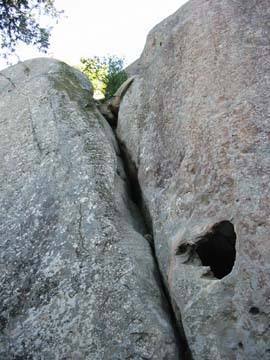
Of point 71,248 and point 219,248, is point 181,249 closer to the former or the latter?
point 219,248

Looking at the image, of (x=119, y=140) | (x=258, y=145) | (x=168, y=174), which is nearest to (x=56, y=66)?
(x=119, y=140)

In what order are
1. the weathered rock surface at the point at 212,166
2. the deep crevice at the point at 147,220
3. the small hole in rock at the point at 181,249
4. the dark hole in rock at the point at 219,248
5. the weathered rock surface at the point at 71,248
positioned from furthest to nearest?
the small hole in rock at the point at 181,249
the dark hole in rock at the point at 219,248
the deep crevice at the point at 147,220
the weathered rock surface at the point at 71,248
the weathered rock surface at the point at 212,166

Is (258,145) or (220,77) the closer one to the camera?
(258,145)

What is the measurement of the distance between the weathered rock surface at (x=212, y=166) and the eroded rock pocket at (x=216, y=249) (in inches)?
0.5

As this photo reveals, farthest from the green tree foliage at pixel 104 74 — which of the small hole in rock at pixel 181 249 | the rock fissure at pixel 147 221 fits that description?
the small hole in rock at pixel 181 249

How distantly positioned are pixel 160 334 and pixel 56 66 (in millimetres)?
6513

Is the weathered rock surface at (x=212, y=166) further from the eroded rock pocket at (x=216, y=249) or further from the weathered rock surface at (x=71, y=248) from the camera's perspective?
the weathered rock surface at (x=71, y=248)

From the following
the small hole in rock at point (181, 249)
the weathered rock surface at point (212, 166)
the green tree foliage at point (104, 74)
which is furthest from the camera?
the green tree foliage at point (104, 74)

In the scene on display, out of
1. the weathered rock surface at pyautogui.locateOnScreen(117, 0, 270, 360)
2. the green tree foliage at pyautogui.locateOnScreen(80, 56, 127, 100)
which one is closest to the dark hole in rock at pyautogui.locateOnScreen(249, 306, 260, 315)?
the weathered rock surface at pyautogui.locateOnScreen(117, 0, 270, 360)

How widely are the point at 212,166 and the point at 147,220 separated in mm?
1624

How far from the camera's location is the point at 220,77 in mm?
6504

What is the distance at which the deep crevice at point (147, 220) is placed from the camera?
5184 millimetres

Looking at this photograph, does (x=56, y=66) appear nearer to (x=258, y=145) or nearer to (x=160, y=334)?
(x=258, y=145)

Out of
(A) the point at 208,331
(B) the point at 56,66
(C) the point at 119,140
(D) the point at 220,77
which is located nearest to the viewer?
(A) the point at 208,331
